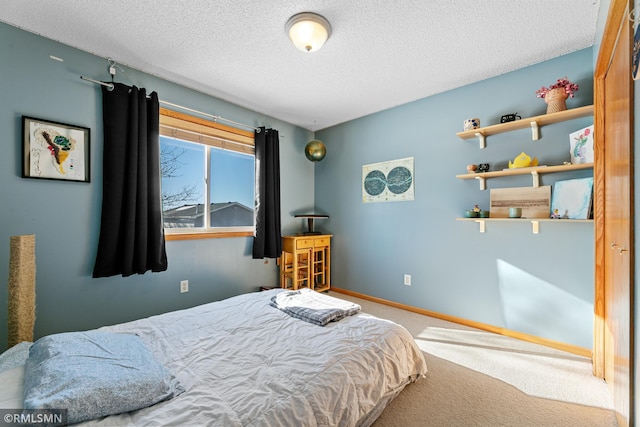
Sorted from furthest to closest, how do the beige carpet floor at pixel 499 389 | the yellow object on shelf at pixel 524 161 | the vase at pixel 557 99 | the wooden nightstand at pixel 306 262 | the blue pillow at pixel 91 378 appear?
the wooden nightstand at pixel 306 262, the yellow object on shelf at pixel 524 161, the vase at pixel 557 99, the beige carpet floor at pixel 499 389, the blue pillow at pixel 91 378

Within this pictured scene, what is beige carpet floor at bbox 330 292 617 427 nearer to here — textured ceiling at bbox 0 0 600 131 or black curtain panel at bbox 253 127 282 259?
black curtain panel at bbox 253 127 282 259

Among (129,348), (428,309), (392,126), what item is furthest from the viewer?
(392,126)

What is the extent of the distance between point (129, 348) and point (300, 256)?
8.47 feet

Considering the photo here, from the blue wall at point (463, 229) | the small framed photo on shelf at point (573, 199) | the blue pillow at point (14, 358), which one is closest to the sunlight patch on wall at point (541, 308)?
the blue wall at point (463, 229)

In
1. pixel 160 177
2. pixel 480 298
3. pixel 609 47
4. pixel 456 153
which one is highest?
pixel 609 47

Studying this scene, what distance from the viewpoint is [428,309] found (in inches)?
121

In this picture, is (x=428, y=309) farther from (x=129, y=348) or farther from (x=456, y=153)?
(x=129, y=348)

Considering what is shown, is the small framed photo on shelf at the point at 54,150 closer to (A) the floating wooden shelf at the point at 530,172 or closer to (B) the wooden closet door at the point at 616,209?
(A) the floating wooden shelf at the point at 530,172

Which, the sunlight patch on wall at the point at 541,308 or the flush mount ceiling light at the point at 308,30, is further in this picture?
the sunlight patch on wall at the point at 541,308

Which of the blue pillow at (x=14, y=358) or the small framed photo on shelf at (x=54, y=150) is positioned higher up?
the small framed photo on shelf at (x=54, y=150)

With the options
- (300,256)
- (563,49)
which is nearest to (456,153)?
(563,49)

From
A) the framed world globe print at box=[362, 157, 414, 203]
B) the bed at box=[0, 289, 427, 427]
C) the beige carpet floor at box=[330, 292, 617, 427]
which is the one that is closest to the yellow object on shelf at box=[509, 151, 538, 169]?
the framed world globe print at box=[362, 157, 414, 203]

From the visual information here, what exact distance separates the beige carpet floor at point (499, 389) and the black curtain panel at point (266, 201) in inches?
76.8

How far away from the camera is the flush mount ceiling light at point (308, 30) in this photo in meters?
1.81
